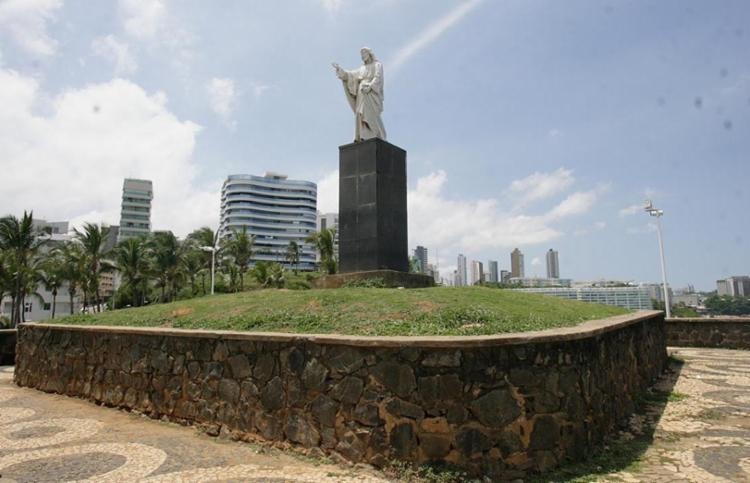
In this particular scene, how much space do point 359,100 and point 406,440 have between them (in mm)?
8626

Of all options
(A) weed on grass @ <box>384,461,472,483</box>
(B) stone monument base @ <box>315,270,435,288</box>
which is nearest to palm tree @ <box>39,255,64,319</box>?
(B) stone monument base @ <box>315,270,435,288</box>

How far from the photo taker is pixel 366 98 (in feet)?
37.1

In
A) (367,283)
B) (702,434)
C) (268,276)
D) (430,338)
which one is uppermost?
(268,276)

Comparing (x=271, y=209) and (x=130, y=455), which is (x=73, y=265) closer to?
(x=130, y=455)

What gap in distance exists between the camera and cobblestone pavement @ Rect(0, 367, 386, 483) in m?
4.39

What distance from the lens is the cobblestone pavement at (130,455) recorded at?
4.39m

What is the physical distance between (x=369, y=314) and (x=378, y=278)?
337cm

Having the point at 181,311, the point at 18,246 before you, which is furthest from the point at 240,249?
the point at 181,311

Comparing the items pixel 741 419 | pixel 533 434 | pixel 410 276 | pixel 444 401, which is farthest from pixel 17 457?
pixel 741 419

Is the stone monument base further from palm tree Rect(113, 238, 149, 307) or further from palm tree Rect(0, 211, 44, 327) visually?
palm tree Rect(113, 238, 149, 307)

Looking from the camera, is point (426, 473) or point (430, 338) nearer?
point (426, 473)

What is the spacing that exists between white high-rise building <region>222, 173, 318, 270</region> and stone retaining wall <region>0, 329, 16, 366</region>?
88.3 metres

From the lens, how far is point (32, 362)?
9320 millimetres

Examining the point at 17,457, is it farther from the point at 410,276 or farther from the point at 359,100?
the point at 359,100
